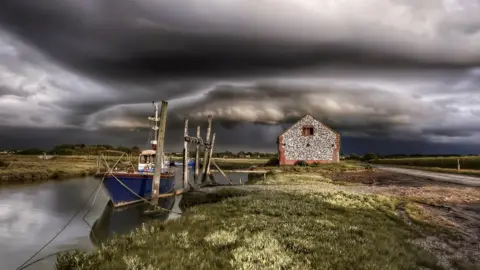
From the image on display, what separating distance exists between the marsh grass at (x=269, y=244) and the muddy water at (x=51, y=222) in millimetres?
5034

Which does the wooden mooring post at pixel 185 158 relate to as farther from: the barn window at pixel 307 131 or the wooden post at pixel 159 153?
the barn window at pixel 307 131

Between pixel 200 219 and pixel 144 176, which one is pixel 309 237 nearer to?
pixel 200 219

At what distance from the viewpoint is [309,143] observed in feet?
206

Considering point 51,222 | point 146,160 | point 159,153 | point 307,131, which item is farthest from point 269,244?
point 307,131

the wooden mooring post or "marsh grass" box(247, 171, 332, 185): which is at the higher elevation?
the wooden mooring post

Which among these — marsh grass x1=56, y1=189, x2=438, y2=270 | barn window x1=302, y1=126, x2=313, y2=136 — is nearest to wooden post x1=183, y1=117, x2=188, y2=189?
marsh grass x1=56, y1=189, x2=438, y2=270

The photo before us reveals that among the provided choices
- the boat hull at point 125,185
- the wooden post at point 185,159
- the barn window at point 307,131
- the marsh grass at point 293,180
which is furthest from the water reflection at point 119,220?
the barn window at point 307,131

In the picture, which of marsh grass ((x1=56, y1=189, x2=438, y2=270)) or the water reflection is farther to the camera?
the water reflection

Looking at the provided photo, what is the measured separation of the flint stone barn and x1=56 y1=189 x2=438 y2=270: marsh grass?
4673 centimetres

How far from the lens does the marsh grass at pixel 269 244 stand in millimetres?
8219

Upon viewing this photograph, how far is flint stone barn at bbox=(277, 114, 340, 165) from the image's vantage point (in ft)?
204

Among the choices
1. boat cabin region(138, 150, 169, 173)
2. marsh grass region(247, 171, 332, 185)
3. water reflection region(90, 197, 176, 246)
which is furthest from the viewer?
marsh grass region(247, 171, 332, 185)

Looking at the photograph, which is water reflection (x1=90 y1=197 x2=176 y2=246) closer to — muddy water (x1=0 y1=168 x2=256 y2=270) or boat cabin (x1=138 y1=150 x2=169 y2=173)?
muddy water (x1=0 y1=168 x2=256 y2=270)

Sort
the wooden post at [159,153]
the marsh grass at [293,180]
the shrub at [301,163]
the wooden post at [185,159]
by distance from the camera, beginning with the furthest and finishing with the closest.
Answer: the shrub at [301,163] → the marsh grass at [293,180] → the wooden post at [185,159] → the wooden post at [159,153]
